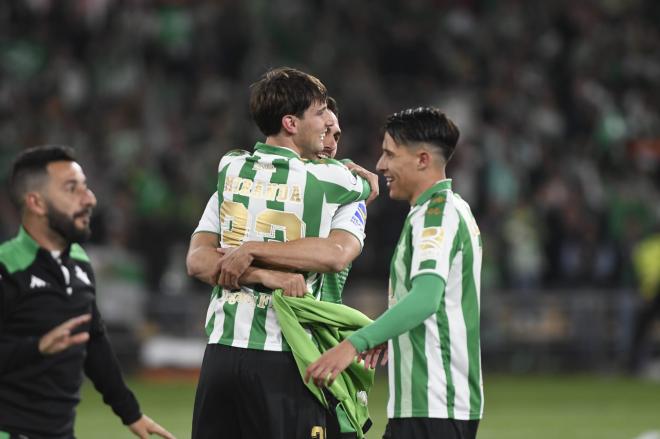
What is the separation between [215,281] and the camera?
18.1 feet

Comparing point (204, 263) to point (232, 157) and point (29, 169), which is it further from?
point (29, 169)

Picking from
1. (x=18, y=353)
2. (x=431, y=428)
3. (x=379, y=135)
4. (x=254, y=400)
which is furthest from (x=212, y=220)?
(x=379, y=135)

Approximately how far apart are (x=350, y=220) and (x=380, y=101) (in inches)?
597

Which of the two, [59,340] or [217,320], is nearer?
[59,340]

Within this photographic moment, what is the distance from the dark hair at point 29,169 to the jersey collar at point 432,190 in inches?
57.5

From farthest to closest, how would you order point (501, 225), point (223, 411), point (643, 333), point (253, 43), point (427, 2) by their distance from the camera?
point (427, 2) → point (253, 43) → point (501, 225) → point (643, 333) → point (223, 411)

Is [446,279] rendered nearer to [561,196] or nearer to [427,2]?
[561,196]

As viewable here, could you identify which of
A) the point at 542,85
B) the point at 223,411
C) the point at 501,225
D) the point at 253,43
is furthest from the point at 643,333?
the point at 223,411

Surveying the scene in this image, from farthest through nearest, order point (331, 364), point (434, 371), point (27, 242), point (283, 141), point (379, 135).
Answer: point (379, 135), point (283, 141), point (434, 371), point (27, 242), point (331, 364)

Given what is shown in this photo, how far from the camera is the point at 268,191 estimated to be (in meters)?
5.47

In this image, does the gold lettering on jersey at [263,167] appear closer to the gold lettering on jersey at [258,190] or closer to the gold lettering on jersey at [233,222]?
the gold lettering on jersey at [258,190]

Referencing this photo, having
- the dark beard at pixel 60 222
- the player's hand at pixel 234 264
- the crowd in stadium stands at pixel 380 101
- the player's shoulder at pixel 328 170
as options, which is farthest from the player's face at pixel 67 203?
the crowd in stadium stands at pixel 380 101

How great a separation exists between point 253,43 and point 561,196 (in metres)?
5.61

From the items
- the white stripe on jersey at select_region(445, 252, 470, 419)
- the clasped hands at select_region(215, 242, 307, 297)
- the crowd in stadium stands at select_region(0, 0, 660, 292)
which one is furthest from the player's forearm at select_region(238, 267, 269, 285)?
the crowd in stadium stands at select_region(0, 0, 660, 292)
